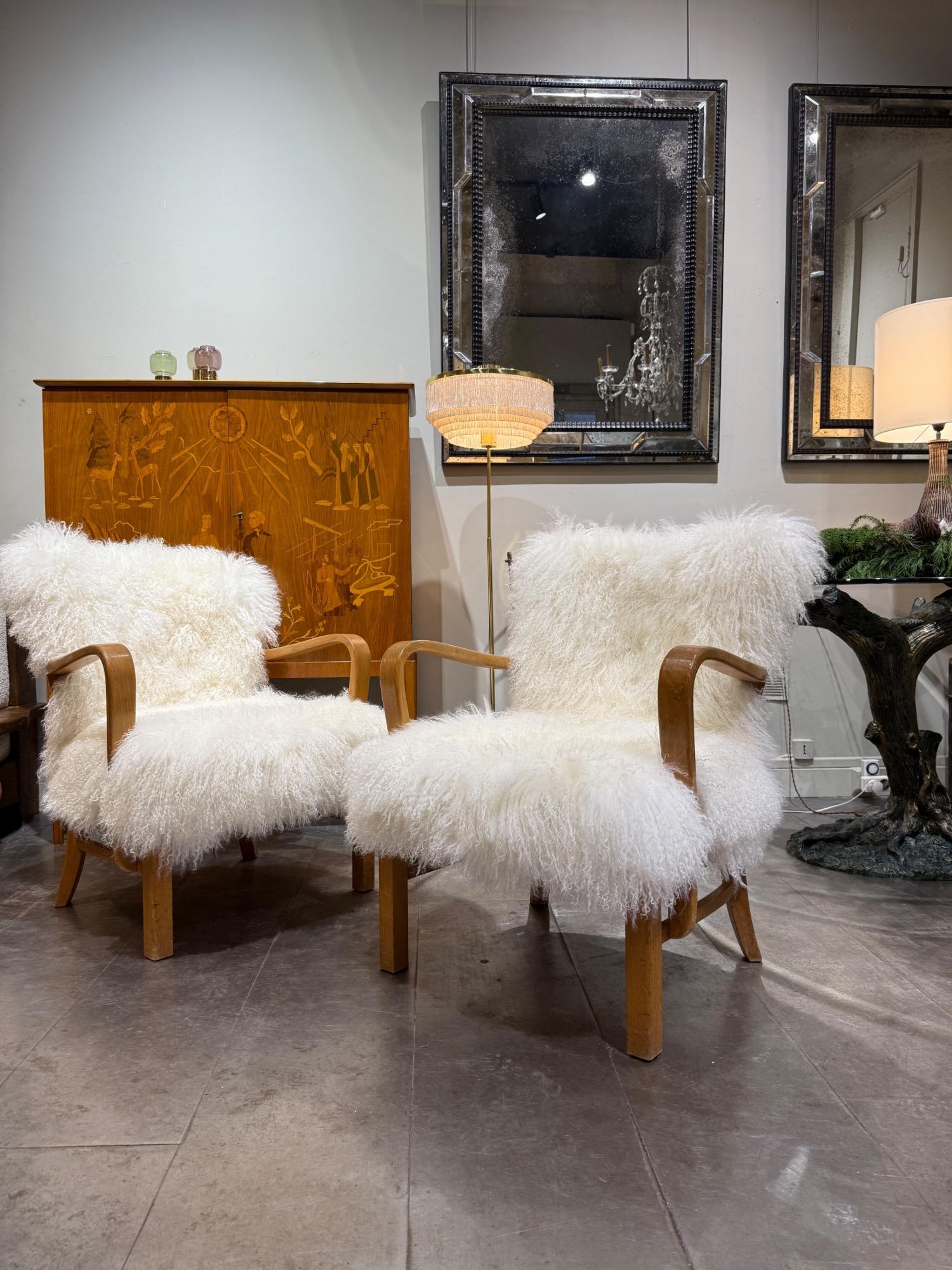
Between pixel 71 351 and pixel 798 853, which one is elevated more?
pixel 71 351

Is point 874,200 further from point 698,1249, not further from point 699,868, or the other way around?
point 698,1249

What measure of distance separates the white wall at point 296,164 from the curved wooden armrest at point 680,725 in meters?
1.79

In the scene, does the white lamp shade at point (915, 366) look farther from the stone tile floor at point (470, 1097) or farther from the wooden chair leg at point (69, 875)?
the wooden chair leg at point (69, 875)

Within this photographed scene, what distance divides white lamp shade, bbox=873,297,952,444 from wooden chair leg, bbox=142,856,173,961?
2.39 metres

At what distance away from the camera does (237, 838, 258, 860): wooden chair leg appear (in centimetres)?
242

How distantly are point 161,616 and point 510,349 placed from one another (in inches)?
63.6

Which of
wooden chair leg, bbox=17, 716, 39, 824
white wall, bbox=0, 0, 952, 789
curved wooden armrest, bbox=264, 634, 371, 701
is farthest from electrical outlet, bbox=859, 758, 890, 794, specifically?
wooden chair leg, bbox=17, 716, 39, 824

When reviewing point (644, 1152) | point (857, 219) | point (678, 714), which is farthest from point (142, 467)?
point (857, 219)

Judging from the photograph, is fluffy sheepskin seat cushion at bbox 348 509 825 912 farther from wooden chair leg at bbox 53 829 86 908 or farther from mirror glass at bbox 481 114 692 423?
mirror glass at bbox 481 114 692 423

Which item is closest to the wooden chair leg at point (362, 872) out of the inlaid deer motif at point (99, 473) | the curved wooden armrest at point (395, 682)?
the curved wooden armrest at point (395, 682)

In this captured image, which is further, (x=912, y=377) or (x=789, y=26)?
(x=789, y=26)

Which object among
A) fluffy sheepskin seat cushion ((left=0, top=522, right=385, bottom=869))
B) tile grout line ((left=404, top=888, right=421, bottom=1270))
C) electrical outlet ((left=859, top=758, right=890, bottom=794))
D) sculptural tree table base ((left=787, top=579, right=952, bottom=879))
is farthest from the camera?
electrical outlet ((left=859, top=758, right=890, bottom=794))

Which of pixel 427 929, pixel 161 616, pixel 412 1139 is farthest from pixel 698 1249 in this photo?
pixel 161 616

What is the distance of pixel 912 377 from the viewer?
2.41 metres
